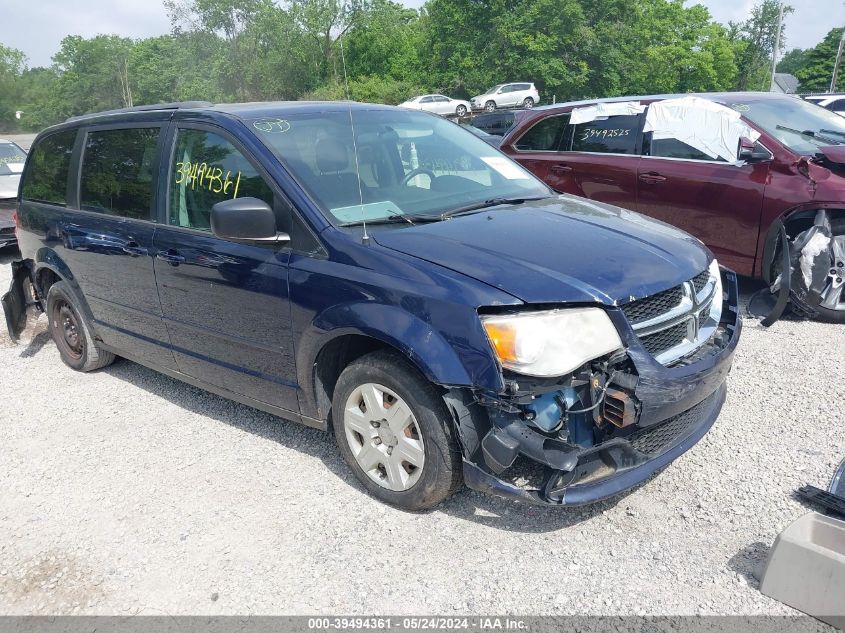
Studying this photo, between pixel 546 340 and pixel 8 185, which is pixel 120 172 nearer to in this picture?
pixel 546 340

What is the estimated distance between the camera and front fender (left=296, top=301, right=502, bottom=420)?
2.73 m

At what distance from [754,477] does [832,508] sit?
397 millimetres

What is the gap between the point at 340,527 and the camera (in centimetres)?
321

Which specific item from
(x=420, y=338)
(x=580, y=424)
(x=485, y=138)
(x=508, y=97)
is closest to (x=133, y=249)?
(x=420, y=338)

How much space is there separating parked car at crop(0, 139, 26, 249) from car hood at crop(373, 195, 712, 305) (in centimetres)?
793

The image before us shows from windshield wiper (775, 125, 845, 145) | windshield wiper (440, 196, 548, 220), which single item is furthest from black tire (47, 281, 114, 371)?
windshield wiper (775, 125, 845, 145)

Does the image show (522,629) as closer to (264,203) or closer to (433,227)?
(433,227)

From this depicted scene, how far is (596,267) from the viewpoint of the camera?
2.97 meters

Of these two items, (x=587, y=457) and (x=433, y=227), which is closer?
(x=587, y=457)

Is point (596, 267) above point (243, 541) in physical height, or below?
above

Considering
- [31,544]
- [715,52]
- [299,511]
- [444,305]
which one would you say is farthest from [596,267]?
[715,52]

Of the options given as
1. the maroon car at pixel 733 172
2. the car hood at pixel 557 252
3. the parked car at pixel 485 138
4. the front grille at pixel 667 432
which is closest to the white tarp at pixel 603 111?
the maroon car at pixel 733 172

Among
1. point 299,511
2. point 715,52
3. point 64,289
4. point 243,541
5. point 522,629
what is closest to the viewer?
point 522,629

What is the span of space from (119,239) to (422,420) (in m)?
2.51
